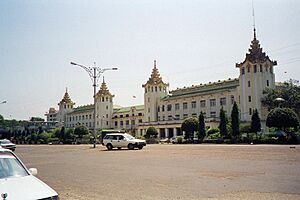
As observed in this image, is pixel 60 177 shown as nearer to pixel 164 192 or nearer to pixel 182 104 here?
pixel 164 192

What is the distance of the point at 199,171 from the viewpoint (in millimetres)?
13539

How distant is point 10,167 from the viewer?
21.7ft

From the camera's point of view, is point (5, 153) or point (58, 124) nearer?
point (5, 153)

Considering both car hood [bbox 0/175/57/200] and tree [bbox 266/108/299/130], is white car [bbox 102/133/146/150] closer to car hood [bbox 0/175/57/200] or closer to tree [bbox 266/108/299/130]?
tree [bbox 266/108/299/130]

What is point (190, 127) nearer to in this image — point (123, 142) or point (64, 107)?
point (123, 142)

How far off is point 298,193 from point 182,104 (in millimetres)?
85282

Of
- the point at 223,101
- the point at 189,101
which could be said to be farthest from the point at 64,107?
the point at 223,101

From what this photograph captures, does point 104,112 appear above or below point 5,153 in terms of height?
above

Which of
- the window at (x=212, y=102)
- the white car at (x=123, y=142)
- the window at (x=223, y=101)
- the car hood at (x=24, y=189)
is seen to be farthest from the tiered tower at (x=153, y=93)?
the car hood at (x=24, y=189)

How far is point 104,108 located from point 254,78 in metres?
67.1

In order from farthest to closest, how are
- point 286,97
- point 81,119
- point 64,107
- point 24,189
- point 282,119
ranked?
point 64,107 → point 81,119 → point 286,97 → point 282,119 → point 24,189

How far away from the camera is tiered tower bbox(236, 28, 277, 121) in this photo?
71375 millimetres

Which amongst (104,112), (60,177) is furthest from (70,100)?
(60,177)

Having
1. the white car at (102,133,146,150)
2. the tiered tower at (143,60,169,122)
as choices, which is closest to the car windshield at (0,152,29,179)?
the white car at (102,133,146,150)
